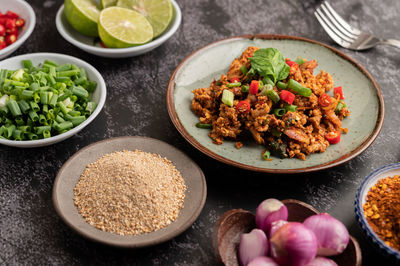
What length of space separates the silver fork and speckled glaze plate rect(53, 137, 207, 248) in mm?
1752

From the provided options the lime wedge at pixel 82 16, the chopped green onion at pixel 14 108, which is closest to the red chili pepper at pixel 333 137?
the chopped green onion at pixel 14 108

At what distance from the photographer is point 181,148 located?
7.76ft

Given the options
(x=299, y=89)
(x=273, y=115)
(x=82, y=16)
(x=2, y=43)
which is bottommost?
(x=2, y=43)

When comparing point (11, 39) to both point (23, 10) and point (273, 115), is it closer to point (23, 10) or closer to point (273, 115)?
point (23, 10)

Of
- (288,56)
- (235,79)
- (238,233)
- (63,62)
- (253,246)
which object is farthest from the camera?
(288,56)

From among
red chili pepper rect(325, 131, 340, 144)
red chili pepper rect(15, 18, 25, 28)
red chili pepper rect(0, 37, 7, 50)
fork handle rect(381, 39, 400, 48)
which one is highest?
fork handle rect(381, 39, 400, 48)

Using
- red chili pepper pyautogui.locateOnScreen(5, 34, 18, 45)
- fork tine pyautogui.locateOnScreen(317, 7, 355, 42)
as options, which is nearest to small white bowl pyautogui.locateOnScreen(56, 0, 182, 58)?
red chili pepper pyautogui.locateOnScreen(5, 34, 18, 45)

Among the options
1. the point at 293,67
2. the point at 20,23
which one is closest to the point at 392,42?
the point at 293,67

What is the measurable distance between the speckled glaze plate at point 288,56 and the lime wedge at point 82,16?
81 cm

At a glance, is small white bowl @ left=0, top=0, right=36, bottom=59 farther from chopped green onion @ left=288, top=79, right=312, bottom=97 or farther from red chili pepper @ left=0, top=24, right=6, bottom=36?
chopped green onion @ left=288, top=79, right=312, bottom=97

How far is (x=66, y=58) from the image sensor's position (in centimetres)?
263

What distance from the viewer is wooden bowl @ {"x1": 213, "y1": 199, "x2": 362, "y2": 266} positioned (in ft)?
5.30

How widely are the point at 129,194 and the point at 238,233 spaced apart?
1.72ft

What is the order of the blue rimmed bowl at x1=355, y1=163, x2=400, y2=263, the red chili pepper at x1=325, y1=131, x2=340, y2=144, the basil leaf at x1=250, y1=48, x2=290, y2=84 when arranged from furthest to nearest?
the basil leaf at x1=250, y1=48, x2=290, y2=84, the red chili pepper at x1=325, y1=131, x2=340, y2=144, the blue rimmed bowl at x1=355, y1=163, x2=400, y2=263
